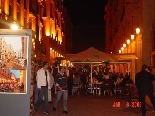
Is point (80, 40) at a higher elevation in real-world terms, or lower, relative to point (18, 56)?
higher

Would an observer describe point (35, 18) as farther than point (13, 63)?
Yes

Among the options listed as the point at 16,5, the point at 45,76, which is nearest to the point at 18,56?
the point at 45,76

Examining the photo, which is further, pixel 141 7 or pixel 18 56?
pixel 141 7

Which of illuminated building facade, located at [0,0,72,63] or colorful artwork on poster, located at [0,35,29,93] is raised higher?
illuminated building facade, located at [0,0,72,63]

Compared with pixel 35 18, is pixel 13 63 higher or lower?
lower

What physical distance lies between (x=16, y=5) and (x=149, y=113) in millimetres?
20625

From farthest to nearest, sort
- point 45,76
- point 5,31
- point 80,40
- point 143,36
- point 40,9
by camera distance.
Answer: point 80,40
point 40,9
point 143,36
point 45,76
point 5,31

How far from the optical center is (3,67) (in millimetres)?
11570

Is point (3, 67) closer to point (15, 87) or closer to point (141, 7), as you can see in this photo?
point (15, 87)

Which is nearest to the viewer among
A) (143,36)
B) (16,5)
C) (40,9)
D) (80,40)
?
(143,36)

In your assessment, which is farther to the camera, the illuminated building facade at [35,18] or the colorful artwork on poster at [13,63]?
the illuminated building facade at [35,18]

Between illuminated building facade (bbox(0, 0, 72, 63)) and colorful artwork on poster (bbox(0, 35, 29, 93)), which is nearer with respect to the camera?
colorful artwork on poster (bbox(0, 35, 29, 93))

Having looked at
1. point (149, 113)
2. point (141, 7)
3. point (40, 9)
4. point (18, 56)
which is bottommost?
point (149, 113)

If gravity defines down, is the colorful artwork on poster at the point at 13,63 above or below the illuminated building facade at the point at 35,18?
below
